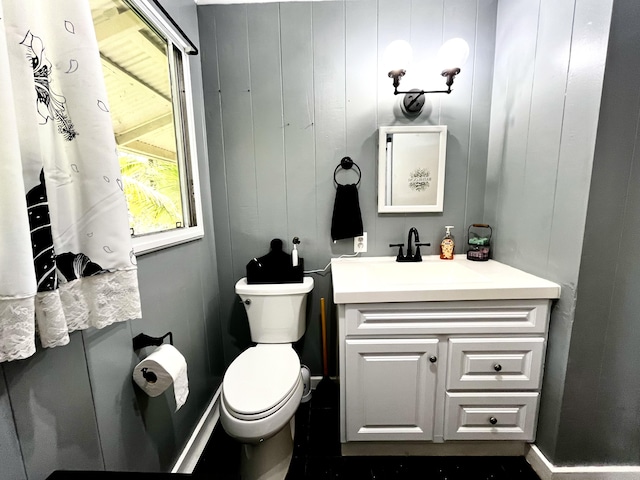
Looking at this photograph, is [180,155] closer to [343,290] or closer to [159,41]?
[159,41]

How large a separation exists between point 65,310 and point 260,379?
0.77 m

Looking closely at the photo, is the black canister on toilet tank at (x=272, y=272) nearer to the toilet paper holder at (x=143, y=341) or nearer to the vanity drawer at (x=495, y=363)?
the toilet paper holder at (x=143, y=341)

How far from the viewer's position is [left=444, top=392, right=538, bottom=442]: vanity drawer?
113 cm

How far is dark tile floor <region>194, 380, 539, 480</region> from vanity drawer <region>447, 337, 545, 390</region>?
433 millimetres

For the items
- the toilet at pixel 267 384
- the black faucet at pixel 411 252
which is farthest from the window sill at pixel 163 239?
the black faucet at pixel 411 252

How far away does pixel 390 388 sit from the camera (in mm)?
1139

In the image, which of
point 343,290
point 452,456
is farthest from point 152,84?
point 452,456

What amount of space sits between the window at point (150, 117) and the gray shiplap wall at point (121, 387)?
9 cm

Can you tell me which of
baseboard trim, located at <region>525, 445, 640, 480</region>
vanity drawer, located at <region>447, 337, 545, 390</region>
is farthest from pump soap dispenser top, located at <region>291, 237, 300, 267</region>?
baseboard trim, located at <region>525, 445, 640, 480</region>

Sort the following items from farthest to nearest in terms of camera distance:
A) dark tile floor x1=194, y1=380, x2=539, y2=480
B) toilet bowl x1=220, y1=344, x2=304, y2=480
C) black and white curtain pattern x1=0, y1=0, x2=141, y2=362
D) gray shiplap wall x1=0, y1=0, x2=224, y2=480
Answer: dark tile floor x1=194, y1=380, x2=539, y2=480, toilet bowl x1=220, y1=344, x2=304, y2=480, gray shiplap wall x1=0, y1=0, x2=224, y2=480, black and white curtain pattern x1=0, y1=0, x2=141, y2=362

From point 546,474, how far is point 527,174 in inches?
54.6

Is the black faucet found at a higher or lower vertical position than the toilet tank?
higher

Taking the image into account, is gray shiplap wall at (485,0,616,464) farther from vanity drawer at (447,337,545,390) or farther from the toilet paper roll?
the toilet paper roll

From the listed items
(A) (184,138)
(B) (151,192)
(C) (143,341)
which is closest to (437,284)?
(C) (143,341)
